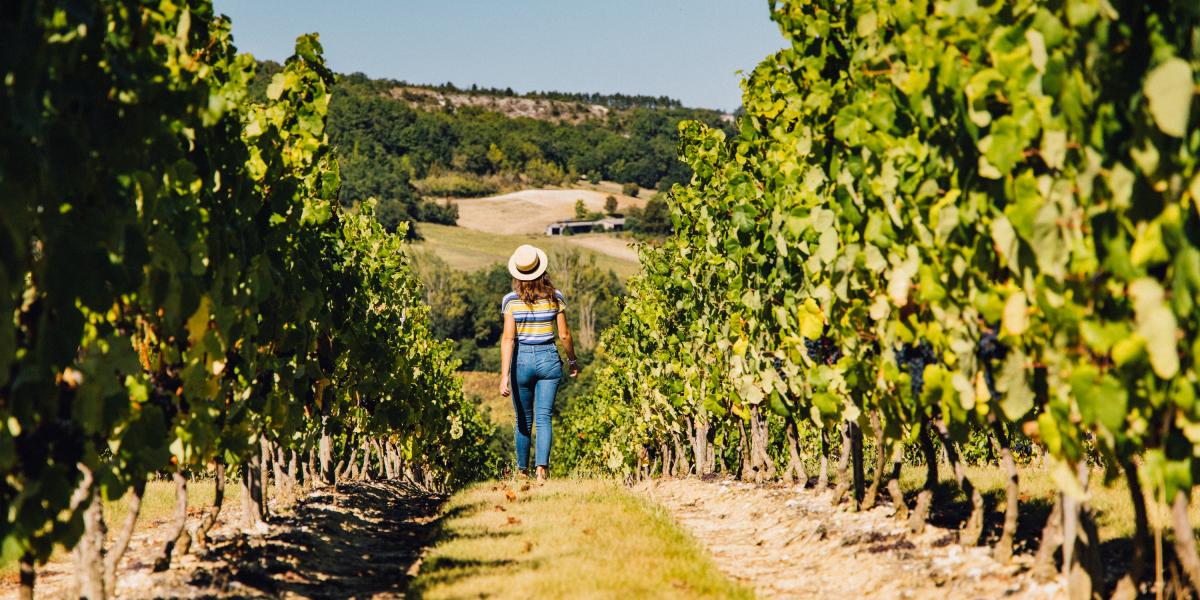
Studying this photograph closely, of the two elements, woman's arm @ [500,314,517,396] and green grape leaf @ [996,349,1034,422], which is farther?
woman's arm @ [500,314,517,396]

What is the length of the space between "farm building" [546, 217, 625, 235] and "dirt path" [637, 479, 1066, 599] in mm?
108305

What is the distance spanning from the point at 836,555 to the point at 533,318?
3.92 m

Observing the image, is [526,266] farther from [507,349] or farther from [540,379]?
[540,379]

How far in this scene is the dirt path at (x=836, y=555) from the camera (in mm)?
5129

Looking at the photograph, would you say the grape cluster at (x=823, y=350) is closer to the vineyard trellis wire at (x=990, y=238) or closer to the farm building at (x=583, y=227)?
the vineyard trellis wire at (x=990, y=238)

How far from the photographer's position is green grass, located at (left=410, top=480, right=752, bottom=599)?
17.5 feet

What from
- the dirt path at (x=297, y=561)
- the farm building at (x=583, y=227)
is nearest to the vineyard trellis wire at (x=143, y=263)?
the dirt path at (x=297, y=561)

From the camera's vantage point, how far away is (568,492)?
9.12 meters

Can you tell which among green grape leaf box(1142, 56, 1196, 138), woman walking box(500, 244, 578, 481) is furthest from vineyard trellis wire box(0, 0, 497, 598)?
green grape leaf box(1142, 56, 1196, 138)

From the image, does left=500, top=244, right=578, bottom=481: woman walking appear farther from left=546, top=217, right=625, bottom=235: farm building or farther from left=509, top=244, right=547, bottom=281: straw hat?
left=546, top=217, right=625, bottom=235: farm building

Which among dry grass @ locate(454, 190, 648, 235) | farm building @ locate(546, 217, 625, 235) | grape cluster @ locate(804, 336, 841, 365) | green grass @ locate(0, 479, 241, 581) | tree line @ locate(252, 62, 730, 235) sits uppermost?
tree line @ locate(252, 62, 730, 235)

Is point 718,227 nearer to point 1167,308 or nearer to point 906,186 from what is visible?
point 906,186

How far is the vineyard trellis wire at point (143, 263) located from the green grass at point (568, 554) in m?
1.45

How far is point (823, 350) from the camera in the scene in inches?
286
